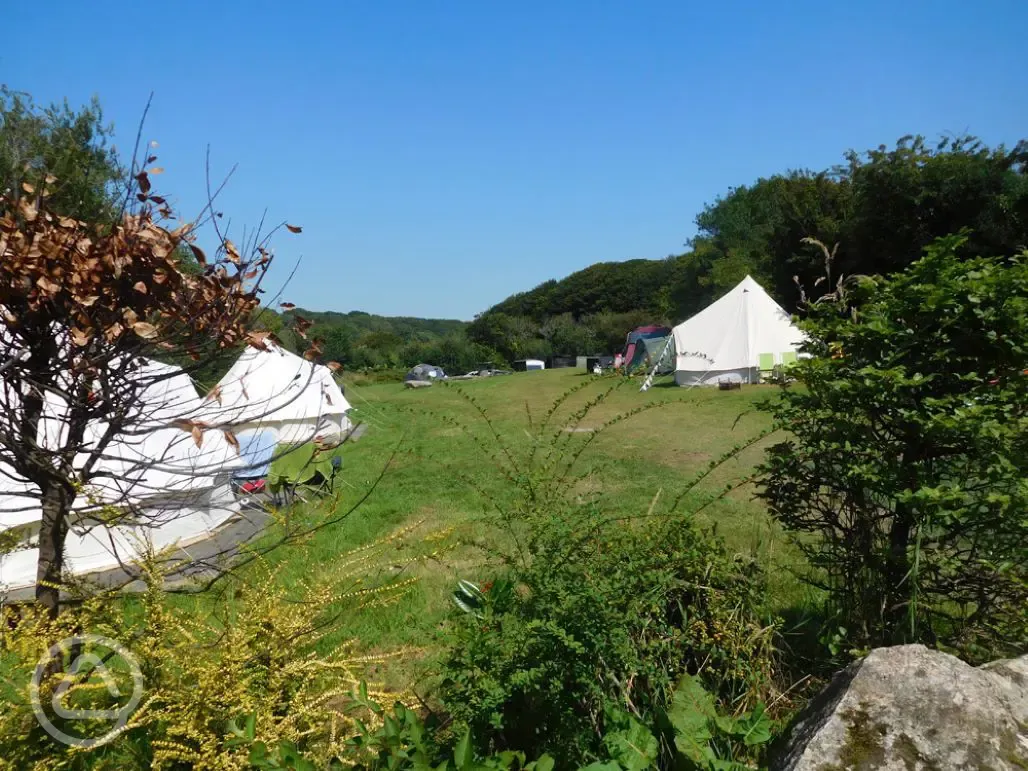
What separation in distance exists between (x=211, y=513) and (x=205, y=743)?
7424mm

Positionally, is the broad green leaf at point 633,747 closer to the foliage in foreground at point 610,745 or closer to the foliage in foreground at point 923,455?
the foliage in foreground at point 610,745

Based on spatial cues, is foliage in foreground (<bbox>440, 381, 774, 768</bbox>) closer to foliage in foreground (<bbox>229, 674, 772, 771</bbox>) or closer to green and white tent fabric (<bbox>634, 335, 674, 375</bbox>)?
foliage in foreground (<bbox>229, 674, 772, 771</bbox>)

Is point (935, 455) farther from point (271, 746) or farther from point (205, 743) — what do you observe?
point (205, 743)

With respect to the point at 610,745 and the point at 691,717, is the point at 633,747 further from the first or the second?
the point at 691,717

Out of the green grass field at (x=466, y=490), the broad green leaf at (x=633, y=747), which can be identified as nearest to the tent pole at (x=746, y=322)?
the green grass field at (x=466, y=490)

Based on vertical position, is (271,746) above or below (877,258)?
below

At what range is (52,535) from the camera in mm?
2717

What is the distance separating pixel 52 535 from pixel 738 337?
22.2 meters

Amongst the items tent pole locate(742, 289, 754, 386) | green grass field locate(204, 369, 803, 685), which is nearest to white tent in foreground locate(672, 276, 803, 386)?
tent pole locate(742, 289, 754, 386)

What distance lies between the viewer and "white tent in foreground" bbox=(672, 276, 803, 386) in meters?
22.4

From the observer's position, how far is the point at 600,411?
60.9 ft

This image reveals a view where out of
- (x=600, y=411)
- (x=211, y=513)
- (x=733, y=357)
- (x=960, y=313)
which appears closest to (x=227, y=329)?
(x=960, y=313)

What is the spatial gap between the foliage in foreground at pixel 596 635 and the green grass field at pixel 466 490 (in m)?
0.29

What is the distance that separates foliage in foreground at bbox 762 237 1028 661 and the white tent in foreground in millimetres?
19130
